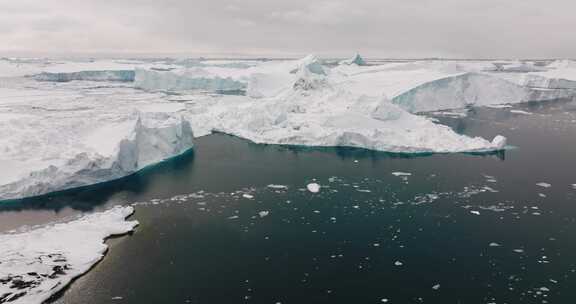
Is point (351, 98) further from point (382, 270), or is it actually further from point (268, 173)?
point (382, 270)

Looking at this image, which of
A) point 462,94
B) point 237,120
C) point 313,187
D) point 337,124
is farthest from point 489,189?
point 462,94

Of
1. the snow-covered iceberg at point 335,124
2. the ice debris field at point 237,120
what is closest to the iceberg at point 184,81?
the ice debris field at point 237,120

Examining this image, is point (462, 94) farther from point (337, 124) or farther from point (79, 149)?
point (79, 149)

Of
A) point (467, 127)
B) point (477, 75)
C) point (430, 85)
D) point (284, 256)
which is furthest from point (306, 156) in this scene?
point (477, 75)

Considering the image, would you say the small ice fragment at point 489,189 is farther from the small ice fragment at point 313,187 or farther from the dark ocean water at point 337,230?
the small ice fragment at point 313,187

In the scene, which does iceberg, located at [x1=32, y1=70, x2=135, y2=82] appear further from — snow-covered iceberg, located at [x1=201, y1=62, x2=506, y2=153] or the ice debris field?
snow-covered iceberg, located at [x1=201, y1=62, x2=506, y2=153]

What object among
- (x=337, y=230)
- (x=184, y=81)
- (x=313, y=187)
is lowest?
(x=337, y=230)

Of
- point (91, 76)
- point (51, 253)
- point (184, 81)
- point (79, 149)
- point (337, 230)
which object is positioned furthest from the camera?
point (91, 76)

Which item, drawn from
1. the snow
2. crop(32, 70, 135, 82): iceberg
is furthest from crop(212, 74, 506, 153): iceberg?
crop(32, 70, 135, 82): iceberg
